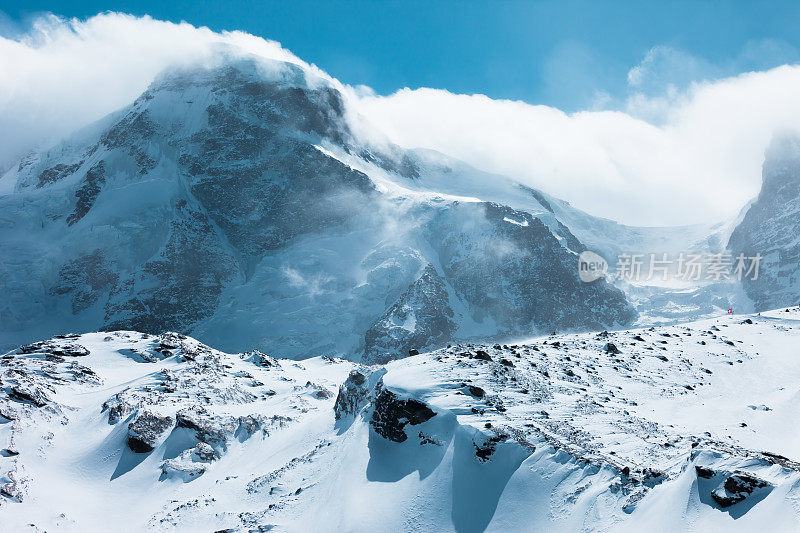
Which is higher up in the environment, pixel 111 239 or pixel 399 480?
pixel 111 239

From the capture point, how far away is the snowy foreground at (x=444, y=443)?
14.7m

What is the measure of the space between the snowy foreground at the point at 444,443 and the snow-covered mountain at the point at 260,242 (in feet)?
293

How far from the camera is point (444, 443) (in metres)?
19.0

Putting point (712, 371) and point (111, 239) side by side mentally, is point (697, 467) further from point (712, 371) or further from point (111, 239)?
point (111, 239)

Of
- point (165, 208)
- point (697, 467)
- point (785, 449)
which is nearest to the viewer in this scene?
point (697, 467)

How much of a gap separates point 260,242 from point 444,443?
5578 inches

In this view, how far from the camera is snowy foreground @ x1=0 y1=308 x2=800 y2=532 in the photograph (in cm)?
1469

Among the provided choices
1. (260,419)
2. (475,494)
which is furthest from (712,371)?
(260,419)

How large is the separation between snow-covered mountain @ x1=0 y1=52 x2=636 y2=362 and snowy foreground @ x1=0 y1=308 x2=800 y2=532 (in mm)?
89294

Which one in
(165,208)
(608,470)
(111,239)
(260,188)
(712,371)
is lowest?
(608,470)

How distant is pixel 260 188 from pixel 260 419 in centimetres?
14283

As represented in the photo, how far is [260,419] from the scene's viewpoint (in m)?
32.0

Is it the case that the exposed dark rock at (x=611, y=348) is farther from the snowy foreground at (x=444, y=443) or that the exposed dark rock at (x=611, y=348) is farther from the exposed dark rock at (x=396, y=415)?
the exposed dark rock at (x=396, y=415)

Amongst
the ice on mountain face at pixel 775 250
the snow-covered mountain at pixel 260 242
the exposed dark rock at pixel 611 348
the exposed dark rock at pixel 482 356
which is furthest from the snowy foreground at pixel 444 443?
the ice on mountain face at pixel 775 250
